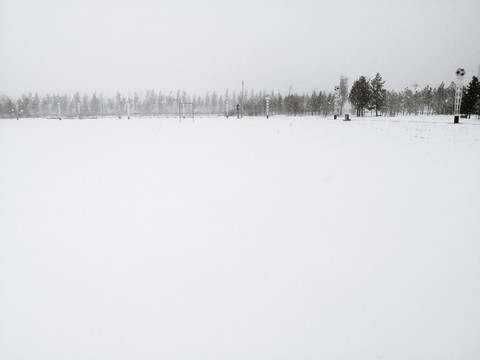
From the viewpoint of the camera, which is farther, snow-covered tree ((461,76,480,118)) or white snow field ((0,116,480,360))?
snow-covered tree ((461,76,480,118))

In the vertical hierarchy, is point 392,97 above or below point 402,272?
above

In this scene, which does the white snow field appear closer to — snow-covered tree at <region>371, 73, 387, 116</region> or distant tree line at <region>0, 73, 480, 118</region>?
distant tree line at <region>0, 73, 480, 118</region>

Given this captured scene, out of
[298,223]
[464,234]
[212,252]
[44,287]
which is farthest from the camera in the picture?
[298,223]

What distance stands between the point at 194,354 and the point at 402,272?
73.8 inches

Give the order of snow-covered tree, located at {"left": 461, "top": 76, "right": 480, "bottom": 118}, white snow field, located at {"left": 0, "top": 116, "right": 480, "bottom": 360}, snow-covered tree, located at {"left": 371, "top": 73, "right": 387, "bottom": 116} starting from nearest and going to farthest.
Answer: white snow field, located at {"left": 0, "top": 116, "right": 480, "bottom": 360} < snow-covered tree, located at {"left": 461, "top": 76, "right": 480, "bottom": 118} < snow-covered tree, located at {"left": 371, "top": 73, "right": 387, "bottom": 116}

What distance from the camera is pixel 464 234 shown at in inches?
137

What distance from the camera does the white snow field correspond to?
213 centimetres

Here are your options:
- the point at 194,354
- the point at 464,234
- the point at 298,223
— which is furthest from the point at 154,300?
the point at 464,234

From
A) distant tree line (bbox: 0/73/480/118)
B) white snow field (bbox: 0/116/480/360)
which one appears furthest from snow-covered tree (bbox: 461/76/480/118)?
white snow field (bbox: 0/116/480/360)

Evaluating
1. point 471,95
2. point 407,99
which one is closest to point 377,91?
point 471,95

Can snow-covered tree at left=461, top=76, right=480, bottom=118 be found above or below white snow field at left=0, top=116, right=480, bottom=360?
above

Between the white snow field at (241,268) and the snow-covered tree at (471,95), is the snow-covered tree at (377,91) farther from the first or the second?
the white snow field at (241,268)

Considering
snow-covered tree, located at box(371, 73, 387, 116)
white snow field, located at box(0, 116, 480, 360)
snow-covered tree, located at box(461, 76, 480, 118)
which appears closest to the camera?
white snow field, located at box(0, 116, 480, 360)

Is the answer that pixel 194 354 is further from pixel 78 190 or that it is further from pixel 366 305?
pixel 78 190
